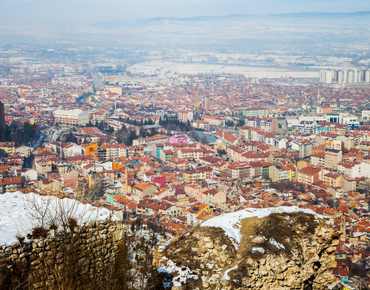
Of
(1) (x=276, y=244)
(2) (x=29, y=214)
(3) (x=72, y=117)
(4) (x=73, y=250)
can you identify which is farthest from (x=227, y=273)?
(3) (x=72, y=117)

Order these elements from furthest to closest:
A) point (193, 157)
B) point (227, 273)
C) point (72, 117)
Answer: point (72, 117), point (193, 157), point (227, 273)

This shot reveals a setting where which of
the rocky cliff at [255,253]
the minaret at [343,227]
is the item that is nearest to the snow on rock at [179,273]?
the rocky cliff at [255,253]

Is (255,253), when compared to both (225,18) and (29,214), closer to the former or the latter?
(29,214)

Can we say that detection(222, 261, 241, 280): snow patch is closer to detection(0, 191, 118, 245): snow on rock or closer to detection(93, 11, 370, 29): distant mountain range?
detection(0, 191, 118, 245): snow on rock

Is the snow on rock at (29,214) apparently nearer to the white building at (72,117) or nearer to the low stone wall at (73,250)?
the low stone wall at (73,250)

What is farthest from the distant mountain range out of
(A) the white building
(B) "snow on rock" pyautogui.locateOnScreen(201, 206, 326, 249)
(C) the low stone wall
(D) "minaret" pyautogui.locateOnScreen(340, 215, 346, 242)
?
(C) the low stone wall
